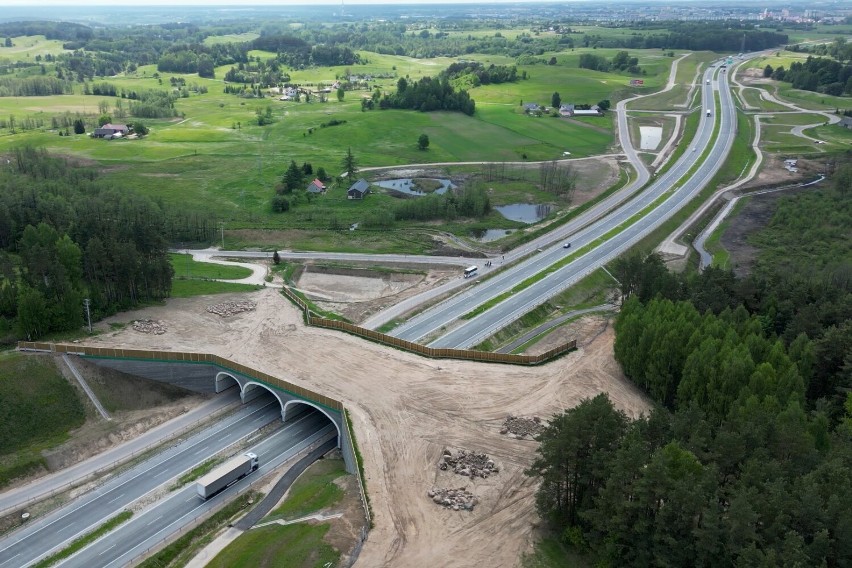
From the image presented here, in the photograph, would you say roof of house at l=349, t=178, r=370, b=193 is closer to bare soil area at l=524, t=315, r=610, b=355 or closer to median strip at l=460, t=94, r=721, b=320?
median strip at l=460, t=94, r=721, b=320

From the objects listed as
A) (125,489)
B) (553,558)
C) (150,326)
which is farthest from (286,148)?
(553,558)

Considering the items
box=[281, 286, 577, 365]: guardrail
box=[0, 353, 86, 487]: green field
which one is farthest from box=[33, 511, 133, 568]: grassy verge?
box=[281, 286, 577, 365]: guardrail

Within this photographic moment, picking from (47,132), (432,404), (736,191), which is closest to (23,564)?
(432,404)

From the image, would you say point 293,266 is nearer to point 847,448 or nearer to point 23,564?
point 23,564

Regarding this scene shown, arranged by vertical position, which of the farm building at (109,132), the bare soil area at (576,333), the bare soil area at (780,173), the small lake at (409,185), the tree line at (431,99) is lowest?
the bare soil area at (576,333)

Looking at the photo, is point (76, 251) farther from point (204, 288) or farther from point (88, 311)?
point (204, 288)

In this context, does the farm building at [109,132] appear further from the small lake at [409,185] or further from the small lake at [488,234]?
the small lake at [488,234]

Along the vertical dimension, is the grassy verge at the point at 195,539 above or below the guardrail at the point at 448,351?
below

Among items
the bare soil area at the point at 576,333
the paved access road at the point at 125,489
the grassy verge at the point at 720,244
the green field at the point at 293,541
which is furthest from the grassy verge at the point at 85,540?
the grassy verge at the point at 720,244
